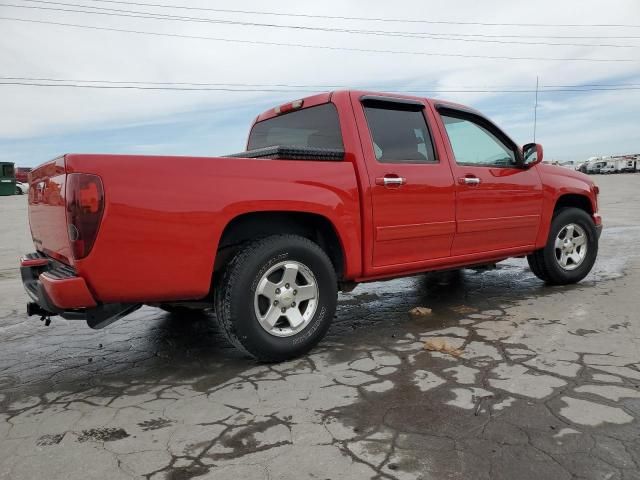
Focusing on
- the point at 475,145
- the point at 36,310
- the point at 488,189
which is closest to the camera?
the point at 36,310

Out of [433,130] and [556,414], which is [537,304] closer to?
[433,130]

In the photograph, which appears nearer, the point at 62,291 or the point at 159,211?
the point at 62,291

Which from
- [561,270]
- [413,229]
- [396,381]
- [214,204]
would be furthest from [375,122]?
[561,270]

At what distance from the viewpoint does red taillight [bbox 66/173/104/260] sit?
270 centimetres

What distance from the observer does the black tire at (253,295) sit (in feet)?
10.3

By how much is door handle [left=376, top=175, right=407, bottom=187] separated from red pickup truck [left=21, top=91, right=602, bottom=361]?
0.01 metres

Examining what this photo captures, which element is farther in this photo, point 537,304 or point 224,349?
point 537,304

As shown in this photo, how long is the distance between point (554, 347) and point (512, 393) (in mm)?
927

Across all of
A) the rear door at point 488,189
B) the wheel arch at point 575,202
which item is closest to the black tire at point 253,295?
the rear door at point 488,189

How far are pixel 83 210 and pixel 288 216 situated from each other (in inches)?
52.7

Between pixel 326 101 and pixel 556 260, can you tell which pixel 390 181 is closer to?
pixel 326 101

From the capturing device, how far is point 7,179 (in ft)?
98.2

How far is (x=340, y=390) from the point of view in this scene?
2.90 m

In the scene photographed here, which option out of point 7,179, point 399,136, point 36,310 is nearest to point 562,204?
point 399,136
